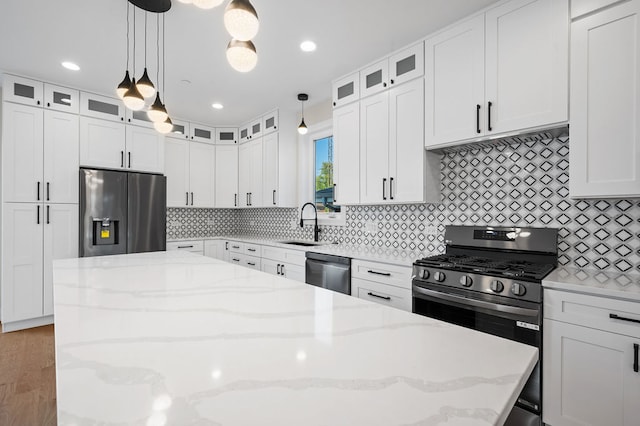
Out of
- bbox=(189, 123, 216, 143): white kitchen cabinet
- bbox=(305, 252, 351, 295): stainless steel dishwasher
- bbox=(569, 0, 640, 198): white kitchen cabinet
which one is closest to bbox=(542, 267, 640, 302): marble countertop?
bbox=(569, 0, 640, 198): white kitchen cabinet

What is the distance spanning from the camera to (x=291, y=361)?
2.48 feet

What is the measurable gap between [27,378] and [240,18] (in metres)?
3.21

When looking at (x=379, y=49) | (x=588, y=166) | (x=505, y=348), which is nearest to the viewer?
(x=505, y=348)

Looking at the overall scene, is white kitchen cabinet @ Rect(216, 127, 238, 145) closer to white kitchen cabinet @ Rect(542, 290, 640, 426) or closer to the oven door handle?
the oven door handle

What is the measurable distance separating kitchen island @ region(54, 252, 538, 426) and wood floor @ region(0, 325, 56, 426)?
4.94 feet

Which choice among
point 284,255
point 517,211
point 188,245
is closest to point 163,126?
point 284,255

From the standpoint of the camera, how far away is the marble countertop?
1.53 meters

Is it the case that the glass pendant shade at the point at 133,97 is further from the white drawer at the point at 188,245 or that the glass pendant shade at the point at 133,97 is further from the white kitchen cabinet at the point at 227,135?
the white kitchen cabinet at the point at 227,135

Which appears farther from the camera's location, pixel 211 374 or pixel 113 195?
pixel 113 195

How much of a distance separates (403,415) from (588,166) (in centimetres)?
197

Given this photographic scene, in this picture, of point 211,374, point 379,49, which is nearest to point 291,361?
point 211,374

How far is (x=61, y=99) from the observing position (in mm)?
3578

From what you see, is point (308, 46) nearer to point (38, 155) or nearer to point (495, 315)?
point (495, 315)

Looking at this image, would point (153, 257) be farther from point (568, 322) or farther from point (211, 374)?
point (568, 322)
